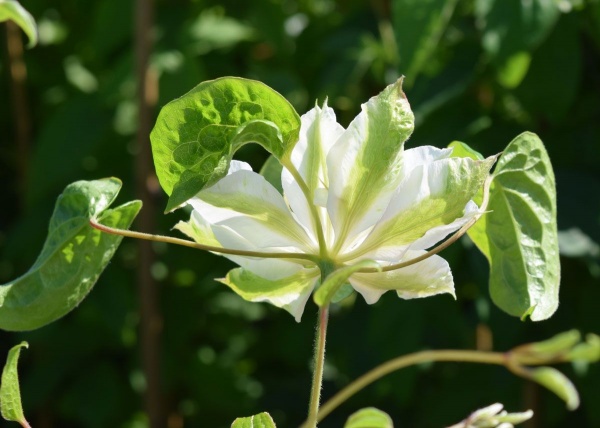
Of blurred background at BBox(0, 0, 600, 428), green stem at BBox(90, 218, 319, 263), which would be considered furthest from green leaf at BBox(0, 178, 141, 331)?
blurred background at BBox(0, 0, 600, 428)

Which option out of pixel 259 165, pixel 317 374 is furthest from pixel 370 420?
pixel 259 165

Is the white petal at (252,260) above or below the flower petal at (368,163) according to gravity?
below

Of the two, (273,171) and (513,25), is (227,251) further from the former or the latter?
(513,25)

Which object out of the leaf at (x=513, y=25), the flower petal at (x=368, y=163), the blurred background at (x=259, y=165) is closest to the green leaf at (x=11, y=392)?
the flower petal at (x=368, y=163)

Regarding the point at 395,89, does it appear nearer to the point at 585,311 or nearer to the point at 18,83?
the point at 585,311

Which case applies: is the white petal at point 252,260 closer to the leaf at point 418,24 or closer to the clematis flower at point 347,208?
the clematis flower at point 347,208

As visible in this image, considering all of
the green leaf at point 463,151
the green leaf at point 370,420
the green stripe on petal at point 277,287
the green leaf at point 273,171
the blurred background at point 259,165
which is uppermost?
the green leaf at point 273,171
